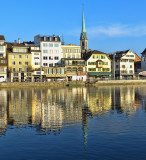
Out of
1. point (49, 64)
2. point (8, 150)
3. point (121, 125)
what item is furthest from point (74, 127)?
point (49, 64)

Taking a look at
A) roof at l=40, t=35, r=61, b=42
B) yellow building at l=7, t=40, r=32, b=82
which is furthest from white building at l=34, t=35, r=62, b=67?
yellow building at l=7, t=40, r=32, b=82

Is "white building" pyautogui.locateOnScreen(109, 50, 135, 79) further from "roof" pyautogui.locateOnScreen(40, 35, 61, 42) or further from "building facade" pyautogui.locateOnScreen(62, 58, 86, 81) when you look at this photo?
"roof" pyautogui.locateOnScreen(40, 35, 61, 42)

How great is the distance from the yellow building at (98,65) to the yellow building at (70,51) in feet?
18.6

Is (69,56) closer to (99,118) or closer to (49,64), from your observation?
(49,64)

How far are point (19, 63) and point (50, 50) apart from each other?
51.6 feet

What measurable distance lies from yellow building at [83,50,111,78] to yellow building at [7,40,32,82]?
2881 cm

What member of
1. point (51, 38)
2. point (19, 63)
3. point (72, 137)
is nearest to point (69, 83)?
point (19, 63)

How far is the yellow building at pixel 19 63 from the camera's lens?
10806 centimetres

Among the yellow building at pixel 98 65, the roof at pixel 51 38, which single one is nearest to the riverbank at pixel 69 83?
the yellow building at pixel 98 65

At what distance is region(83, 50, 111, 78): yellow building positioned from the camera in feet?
414

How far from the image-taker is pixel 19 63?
4363 inches

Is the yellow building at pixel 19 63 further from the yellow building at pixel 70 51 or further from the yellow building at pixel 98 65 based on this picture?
the yellow building at pixel 98 65

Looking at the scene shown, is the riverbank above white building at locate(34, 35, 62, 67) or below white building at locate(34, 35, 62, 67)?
below

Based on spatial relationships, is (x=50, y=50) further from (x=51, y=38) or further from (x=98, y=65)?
(x=98, y=65)
